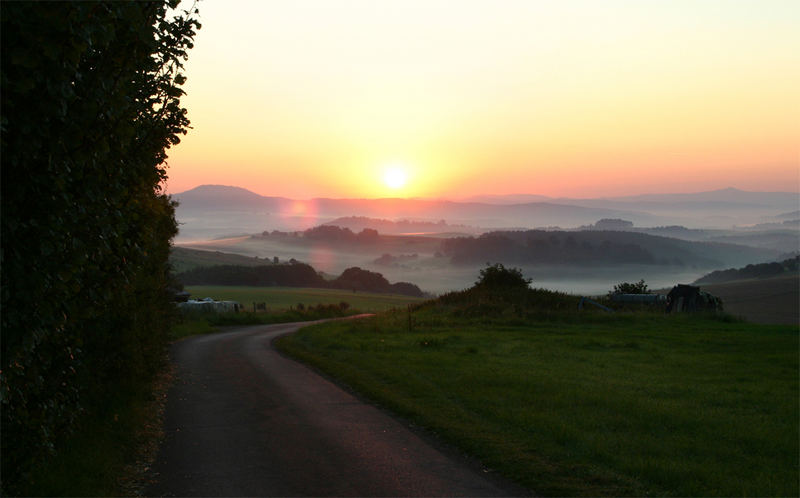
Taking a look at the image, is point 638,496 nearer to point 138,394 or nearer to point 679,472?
point 679,472

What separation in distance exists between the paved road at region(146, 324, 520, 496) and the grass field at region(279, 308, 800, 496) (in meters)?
0.94

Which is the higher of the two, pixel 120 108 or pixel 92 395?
pixel 120 108

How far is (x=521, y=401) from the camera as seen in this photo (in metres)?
15.2

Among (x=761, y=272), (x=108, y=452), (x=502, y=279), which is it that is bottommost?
(x=761, y=272)

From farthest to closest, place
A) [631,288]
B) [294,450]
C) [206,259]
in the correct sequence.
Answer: [206,259] → [631,288] → [294,450]

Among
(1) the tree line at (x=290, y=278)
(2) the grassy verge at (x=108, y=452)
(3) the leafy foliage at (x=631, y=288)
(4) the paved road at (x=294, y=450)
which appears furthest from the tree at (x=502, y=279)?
(1) the tree line at (x=290, y=278)

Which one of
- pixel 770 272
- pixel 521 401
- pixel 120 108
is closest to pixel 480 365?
pixel 521 401

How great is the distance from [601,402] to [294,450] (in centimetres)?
791

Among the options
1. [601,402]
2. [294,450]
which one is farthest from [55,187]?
[601,402]

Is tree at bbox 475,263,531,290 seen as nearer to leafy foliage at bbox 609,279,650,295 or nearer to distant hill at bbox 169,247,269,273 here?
leafy foliage at bbox 609,279,650,295

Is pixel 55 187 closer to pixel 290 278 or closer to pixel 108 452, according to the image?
pixel 108 452

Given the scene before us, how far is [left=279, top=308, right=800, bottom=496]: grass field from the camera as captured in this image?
10109mm

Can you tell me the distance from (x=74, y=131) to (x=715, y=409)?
48.7ft

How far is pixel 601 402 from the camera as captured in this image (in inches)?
604
